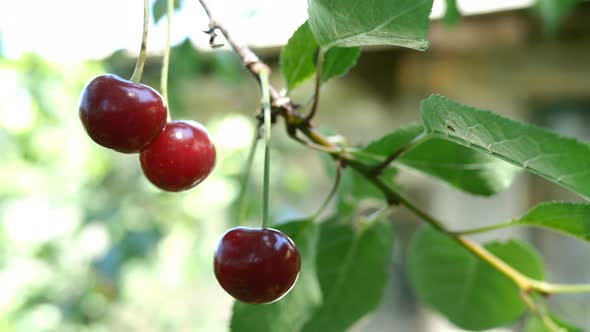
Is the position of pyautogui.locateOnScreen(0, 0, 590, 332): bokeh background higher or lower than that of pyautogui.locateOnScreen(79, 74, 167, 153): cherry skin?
lower

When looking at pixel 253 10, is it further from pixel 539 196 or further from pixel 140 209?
pixel 539 196

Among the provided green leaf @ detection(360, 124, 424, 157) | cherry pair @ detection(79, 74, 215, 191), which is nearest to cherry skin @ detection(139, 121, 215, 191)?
cherry pair @ detection(79, 74, 215, 191)

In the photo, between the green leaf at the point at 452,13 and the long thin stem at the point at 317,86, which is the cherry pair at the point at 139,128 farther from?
the green leaf at the point at 452,13

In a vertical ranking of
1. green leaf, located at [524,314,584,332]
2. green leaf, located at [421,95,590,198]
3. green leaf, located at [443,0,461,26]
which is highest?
green leaf, located at [421,95,590,198]

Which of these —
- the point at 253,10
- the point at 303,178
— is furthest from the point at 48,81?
the point at 303,178

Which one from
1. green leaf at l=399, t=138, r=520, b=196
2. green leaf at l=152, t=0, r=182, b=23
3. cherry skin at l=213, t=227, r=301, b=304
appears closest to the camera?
cherry skin at l=213, t=227, r=301, b=304

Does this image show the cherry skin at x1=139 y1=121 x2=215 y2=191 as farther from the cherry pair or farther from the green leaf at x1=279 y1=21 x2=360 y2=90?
the green leaf at x1=279 y1=21 x2=360 y2=90

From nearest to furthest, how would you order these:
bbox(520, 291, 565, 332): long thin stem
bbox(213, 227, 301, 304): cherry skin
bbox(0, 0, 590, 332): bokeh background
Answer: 1. bbox(213, 227, 301, 304): cherry skin
2. bbox(520, 291, 565, 332): long thin stem
3. bbox(0, 0, 590, 332): bokeh background

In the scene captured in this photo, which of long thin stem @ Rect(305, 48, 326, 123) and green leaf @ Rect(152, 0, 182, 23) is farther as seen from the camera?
green leaf @ Rect(152, 0, 182, 23)

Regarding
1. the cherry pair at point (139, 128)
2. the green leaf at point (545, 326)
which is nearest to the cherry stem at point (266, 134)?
the cherry pair at point (139, 128)
